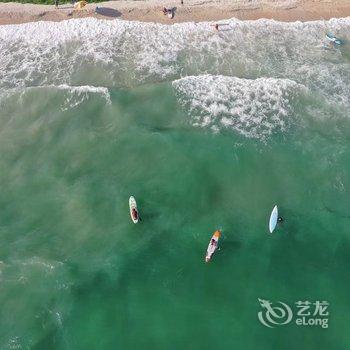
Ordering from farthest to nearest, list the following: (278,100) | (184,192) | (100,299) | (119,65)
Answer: (119,65)
(278,100)
(184,192)
(100,299)

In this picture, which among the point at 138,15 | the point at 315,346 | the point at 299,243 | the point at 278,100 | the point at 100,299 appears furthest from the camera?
the point at 138,15

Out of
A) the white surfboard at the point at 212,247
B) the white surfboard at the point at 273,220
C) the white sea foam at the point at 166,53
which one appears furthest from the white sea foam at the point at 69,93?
the white surfboard at the point at 273,220

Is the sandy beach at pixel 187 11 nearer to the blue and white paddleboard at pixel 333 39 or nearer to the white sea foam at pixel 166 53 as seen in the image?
the white sea foam at pixel 166 53

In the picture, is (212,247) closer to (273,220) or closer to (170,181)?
(273,220)

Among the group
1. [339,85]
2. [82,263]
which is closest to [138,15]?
[339,85]

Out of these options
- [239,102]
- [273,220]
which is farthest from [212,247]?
[239,102]

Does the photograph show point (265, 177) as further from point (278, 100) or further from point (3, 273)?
point (3, 273)
